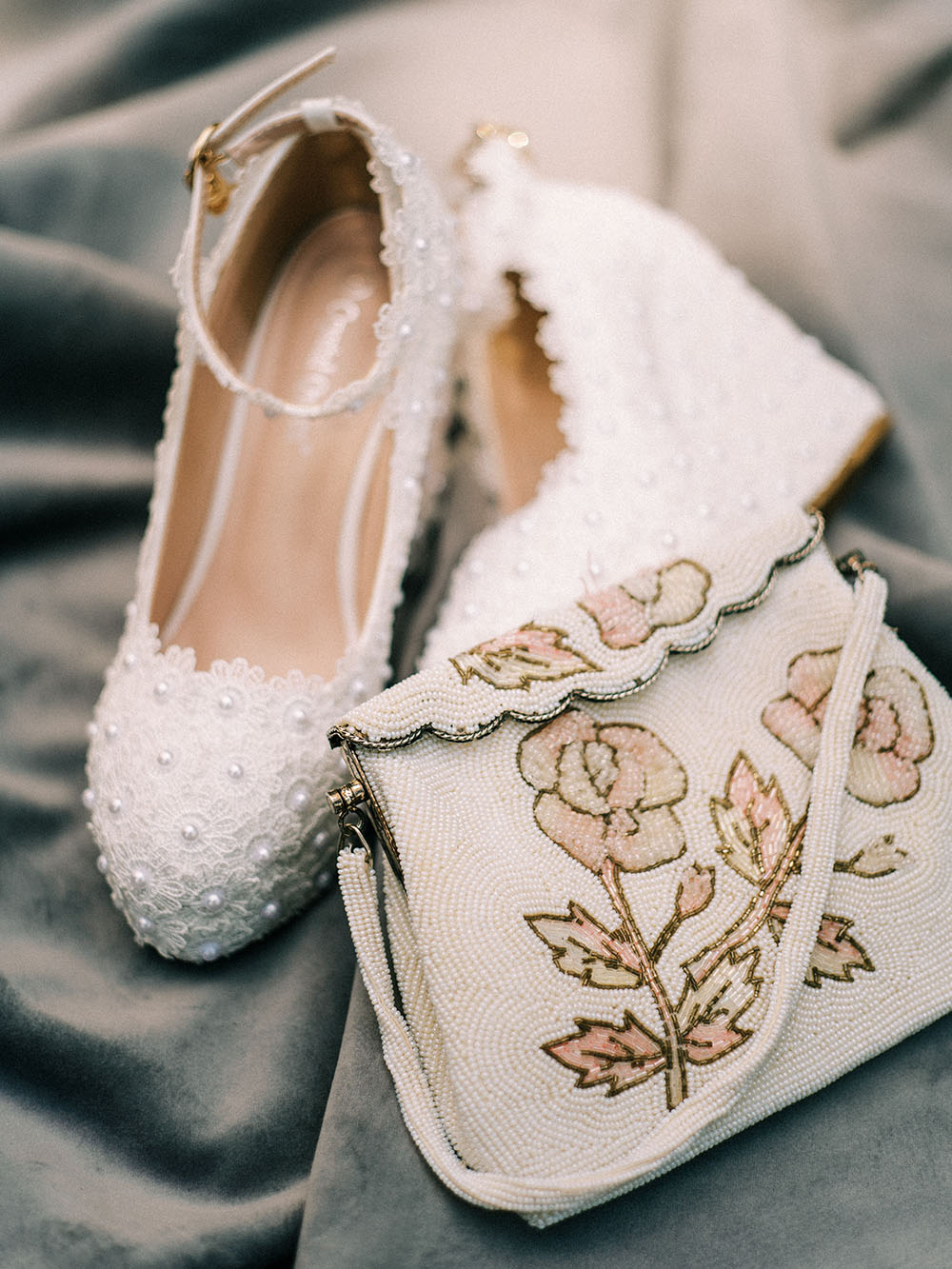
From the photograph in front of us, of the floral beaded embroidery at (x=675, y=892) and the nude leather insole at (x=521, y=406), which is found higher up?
the nude leather insole at (x=521, y=406)

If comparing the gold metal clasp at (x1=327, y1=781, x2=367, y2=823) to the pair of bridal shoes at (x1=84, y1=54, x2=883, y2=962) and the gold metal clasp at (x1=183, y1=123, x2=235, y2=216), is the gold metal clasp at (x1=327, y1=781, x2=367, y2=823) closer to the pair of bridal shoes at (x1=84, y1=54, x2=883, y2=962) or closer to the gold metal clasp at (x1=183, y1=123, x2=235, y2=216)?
the pair of bridal shoes at (x1=84, y1=54, x2=883, y2=962)

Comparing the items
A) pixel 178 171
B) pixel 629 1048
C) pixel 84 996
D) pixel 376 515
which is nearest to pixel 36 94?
pixel 178 171

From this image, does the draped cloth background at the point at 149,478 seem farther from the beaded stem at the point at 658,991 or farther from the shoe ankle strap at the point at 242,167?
the shoe ankle strap at the point at 242,167

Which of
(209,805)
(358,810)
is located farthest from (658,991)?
(209,805)

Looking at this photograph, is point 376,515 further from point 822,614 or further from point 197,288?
point 822,614

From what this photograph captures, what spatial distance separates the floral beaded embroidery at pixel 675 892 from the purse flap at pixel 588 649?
3 centimetres

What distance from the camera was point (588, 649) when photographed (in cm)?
54

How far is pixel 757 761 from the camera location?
1.81 feet

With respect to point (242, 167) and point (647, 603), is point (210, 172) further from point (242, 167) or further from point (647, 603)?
point (647, 603)

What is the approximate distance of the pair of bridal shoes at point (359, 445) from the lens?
23.8 inches

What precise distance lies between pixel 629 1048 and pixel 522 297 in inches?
25.5

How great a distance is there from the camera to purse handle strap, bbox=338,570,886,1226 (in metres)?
0.46

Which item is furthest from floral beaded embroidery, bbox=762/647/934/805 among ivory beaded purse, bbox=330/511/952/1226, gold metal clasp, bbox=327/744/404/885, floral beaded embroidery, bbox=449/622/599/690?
gold metal clasp, bbox=327/744/404/885

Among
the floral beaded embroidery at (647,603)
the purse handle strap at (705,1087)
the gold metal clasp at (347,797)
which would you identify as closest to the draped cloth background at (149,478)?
the purse handle strap at (705,1087)
